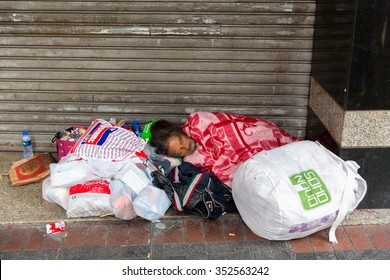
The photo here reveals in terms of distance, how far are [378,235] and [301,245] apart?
2.11 feet

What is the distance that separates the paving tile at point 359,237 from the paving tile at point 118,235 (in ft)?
5.70

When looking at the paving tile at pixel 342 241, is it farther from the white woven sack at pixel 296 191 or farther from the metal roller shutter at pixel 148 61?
the metal roller shutter at pixel 148 61

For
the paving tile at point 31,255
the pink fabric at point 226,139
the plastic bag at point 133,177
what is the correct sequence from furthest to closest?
the pink fabric at point 226,139, the plastic bag at point 133,177, the paving tile at point 31,255

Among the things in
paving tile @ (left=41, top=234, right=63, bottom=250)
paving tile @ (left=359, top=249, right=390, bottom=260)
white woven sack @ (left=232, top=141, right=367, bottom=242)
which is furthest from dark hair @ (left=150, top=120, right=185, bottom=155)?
paving tile @ (left=359, top=249, right=390, bottom=260)

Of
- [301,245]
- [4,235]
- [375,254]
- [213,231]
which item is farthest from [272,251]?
[4,235]

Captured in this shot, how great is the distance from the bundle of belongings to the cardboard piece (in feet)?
1.01

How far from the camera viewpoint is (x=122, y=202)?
4035 mm

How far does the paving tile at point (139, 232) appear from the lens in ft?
12.8

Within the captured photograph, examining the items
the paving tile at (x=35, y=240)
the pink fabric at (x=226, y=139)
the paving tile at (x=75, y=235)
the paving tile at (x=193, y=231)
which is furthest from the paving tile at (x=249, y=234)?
the paving tile at (x=35, y=240)

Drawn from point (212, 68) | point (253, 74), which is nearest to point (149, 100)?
point (212, 68)

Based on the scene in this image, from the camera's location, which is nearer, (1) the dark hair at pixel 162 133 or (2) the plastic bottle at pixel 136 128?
(1) the dark hair at pixel 162 133

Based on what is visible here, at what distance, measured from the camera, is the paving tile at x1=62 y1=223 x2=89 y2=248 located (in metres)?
3.89

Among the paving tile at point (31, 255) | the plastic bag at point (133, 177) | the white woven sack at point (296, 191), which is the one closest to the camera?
the white woven sack at point (296, 191)

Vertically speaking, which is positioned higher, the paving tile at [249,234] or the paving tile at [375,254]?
the paving tile at [249,234]
